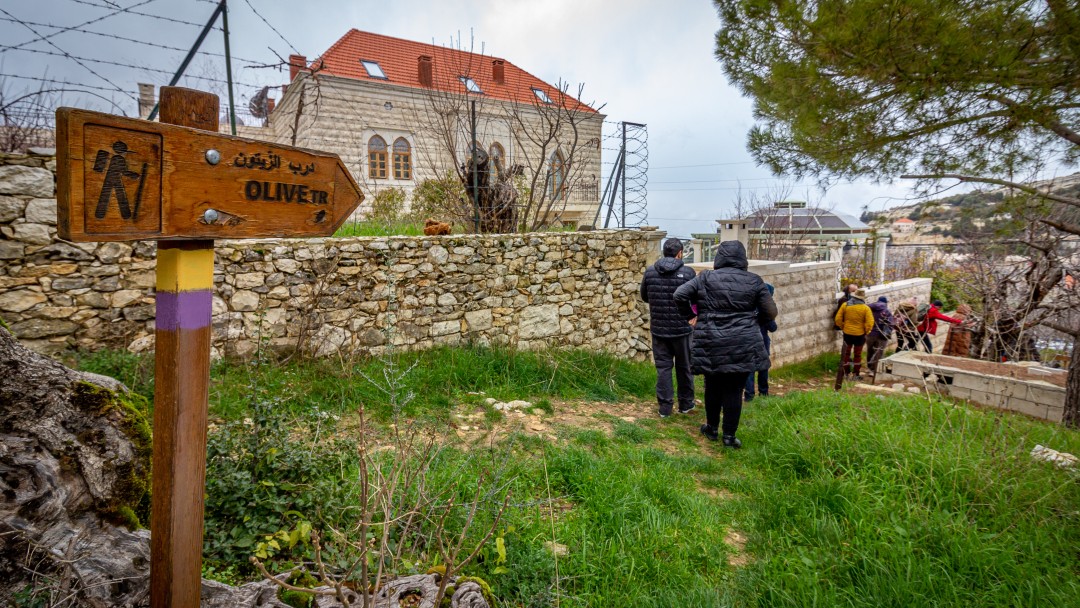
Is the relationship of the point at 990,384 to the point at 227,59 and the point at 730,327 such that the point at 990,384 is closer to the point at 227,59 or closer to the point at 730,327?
Result: the point at 730,327

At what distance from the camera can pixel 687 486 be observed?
373 centimetres

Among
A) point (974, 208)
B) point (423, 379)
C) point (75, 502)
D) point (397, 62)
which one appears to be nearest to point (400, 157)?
point (397, 62)

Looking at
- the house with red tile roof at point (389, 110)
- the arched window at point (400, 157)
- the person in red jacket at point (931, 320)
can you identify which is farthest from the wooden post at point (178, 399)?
the arched window at point (400, 157)

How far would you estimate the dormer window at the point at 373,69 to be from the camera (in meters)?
18.3

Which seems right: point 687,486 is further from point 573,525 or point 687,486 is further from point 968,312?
point 968,312

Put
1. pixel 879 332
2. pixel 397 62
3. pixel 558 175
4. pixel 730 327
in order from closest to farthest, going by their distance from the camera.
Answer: pixel 730 327
pixel 558 175
pixel 879 332
pixel 397 62

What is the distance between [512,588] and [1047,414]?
767 centimetres

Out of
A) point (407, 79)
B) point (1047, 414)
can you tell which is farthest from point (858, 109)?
point (407, 79)

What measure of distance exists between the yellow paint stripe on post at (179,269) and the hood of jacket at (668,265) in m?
4.74

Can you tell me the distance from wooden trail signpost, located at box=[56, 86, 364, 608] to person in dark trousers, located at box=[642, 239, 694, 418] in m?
4.53

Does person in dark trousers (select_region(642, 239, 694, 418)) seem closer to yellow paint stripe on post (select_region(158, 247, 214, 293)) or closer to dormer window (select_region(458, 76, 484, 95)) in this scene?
dormer window (select_region(458, 76, 484, 95))

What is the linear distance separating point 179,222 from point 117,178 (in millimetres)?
164

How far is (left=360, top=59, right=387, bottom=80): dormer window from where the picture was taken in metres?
18.3

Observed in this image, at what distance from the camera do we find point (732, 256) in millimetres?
4762
